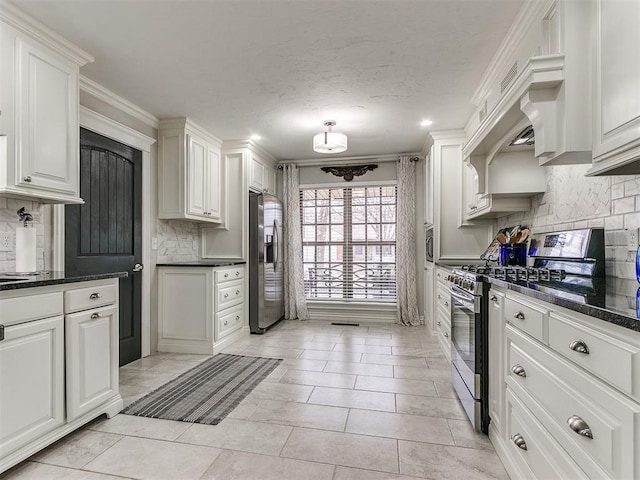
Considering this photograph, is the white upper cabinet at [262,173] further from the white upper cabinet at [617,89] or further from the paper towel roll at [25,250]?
the white upper cabinet at [617,89]

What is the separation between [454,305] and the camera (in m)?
2.62

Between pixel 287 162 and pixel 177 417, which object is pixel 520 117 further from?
pixel 287 162

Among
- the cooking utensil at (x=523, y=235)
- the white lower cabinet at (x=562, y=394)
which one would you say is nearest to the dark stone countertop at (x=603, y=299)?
the white lower cabinet at (x=562, y=394)

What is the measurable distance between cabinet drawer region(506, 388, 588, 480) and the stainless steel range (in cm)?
31

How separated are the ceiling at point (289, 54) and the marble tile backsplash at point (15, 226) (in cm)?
114

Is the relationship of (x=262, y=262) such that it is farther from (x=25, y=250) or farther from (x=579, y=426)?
(x=579, y=426)

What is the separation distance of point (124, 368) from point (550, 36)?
13.0ft

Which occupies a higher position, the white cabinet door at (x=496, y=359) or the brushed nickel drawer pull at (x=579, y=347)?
the brushed nickel drawer pull at (x=579, y=347)

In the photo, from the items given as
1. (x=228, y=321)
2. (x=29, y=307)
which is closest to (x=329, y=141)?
(x=228, y=321)

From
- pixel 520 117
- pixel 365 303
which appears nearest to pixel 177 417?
pixel 520 117

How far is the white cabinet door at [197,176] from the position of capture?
12.3 ft

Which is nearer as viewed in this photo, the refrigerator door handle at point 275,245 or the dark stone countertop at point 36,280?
the dark stone countertop at point 36,280

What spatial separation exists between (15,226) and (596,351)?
10.3ft

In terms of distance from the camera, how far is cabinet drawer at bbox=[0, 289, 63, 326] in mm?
1604
